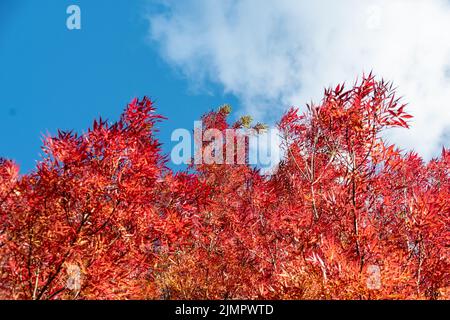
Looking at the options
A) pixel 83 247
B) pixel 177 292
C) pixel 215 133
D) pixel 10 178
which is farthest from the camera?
pixel 215 133

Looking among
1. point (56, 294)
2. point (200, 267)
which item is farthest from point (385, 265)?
point (200, 267)

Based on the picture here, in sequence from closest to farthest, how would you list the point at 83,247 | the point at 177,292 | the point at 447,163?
1. the point at 83,247
2. the point at 177,292
3. the point at 447,163

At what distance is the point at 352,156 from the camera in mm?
6938

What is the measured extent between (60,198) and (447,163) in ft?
50.1

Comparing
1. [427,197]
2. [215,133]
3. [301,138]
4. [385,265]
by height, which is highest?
[215,133]

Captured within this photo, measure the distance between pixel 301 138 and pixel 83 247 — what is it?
8.09 m

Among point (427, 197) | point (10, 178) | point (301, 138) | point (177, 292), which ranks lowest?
point (177, 292)

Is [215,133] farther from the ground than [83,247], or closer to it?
farther from the ground

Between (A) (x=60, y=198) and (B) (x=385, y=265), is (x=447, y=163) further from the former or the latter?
(A) (x=60, y=198)

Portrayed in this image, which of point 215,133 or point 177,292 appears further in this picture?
point 215,133

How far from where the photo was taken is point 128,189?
6367mm
